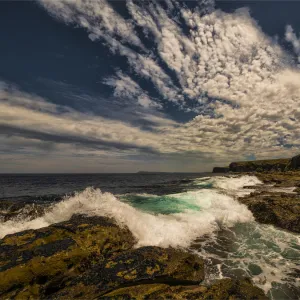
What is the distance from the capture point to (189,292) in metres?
5.86

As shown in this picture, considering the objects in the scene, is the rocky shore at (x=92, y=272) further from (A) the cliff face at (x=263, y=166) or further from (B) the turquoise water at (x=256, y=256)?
(A) the cliff face at (x=263, y=166)

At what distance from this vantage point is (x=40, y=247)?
7.78 metres

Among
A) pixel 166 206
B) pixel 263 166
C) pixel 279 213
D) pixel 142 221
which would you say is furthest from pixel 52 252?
pixel 263 166

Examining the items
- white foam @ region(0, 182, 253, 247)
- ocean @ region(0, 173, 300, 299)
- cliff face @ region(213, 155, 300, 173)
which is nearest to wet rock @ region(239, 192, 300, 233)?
ocean @ region(0, 173, 300, 299)

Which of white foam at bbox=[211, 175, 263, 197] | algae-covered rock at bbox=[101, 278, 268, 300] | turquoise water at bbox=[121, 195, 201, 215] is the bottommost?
white foam at bbox=[211, 175, 263, 197]

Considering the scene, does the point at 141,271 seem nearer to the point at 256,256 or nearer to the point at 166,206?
the point at 256,256

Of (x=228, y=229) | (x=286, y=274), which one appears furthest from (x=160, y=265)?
(x=228, y=229)

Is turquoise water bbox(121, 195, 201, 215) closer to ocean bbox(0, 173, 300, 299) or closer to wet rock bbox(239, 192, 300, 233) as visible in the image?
ocean bbox(0, 173, 300, 299)

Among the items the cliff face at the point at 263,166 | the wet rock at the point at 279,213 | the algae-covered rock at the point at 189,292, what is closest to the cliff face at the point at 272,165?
the cliff face at the point at 263,166

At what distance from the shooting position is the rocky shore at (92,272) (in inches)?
233

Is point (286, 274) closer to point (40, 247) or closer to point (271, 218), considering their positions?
point (271, 218)

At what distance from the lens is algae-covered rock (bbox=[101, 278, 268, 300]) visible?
564 cm

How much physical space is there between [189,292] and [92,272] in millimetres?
3378

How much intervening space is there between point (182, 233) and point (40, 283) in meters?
8.70
